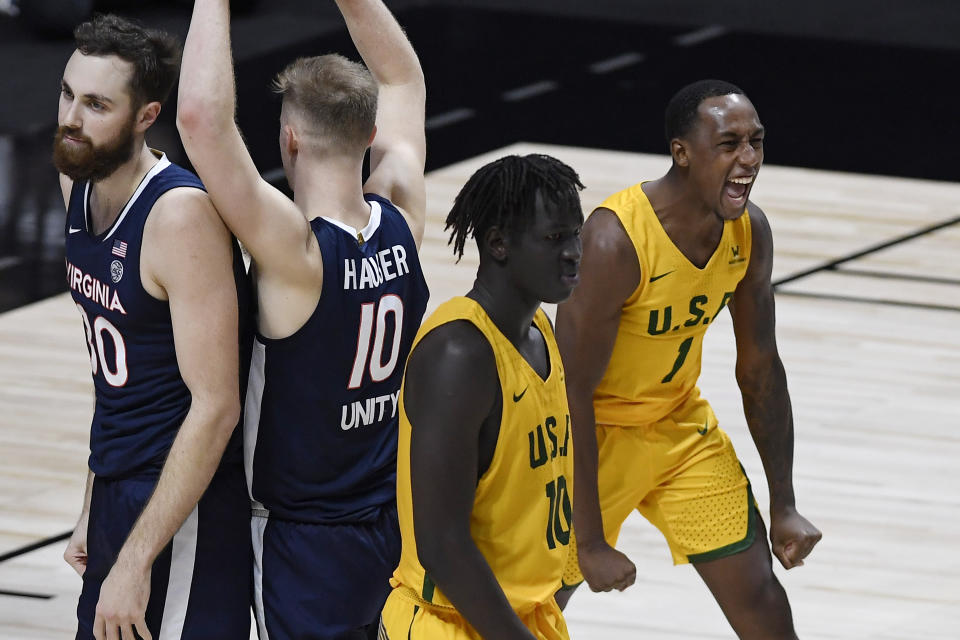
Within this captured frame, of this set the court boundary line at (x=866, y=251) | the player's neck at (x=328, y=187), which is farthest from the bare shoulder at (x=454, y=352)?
the court boundary line at (x=866, y=251)

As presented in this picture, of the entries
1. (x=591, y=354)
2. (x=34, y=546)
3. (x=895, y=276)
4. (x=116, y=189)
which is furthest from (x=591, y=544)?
(x=895, y=276)

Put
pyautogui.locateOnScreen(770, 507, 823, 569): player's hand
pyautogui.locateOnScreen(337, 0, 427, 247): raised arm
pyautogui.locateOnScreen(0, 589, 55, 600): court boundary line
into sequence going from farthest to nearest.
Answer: pyautogui.locateOnScreen(0, 589, 55, 600): court boundary line → pyautogui.locateOnScreen(770, 507, 823, 569): player's hand → pyautogui.locateOnScreen(337, 0, 427, 247): raised arm

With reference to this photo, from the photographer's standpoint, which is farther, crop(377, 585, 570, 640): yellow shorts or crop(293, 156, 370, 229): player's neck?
crop(293, 156, 370, 229): player's neck

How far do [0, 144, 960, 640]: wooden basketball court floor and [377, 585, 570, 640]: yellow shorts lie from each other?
1786mm

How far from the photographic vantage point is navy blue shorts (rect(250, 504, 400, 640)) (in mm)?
3209

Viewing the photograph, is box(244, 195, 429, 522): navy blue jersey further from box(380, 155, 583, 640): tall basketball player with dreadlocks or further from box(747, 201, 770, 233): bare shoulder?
box(747, 201, 770, 233): bare shoulder

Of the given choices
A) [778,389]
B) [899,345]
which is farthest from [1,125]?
[778,389]

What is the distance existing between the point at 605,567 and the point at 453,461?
41.1 inches

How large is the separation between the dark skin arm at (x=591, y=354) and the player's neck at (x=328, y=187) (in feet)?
2.00

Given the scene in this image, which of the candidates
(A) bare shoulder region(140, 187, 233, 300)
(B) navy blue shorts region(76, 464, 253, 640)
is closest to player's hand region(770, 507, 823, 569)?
(B) navy blue shorts region(76, 464, 253, 640)

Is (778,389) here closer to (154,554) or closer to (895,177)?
(154,554)

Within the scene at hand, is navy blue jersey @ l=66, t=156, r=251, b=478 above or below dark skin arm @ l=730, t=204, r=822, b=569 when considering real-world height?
above

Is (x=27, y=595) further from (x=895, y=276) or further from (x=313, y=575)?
(x=895, y=276)

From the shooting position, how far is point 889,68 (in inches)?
537
